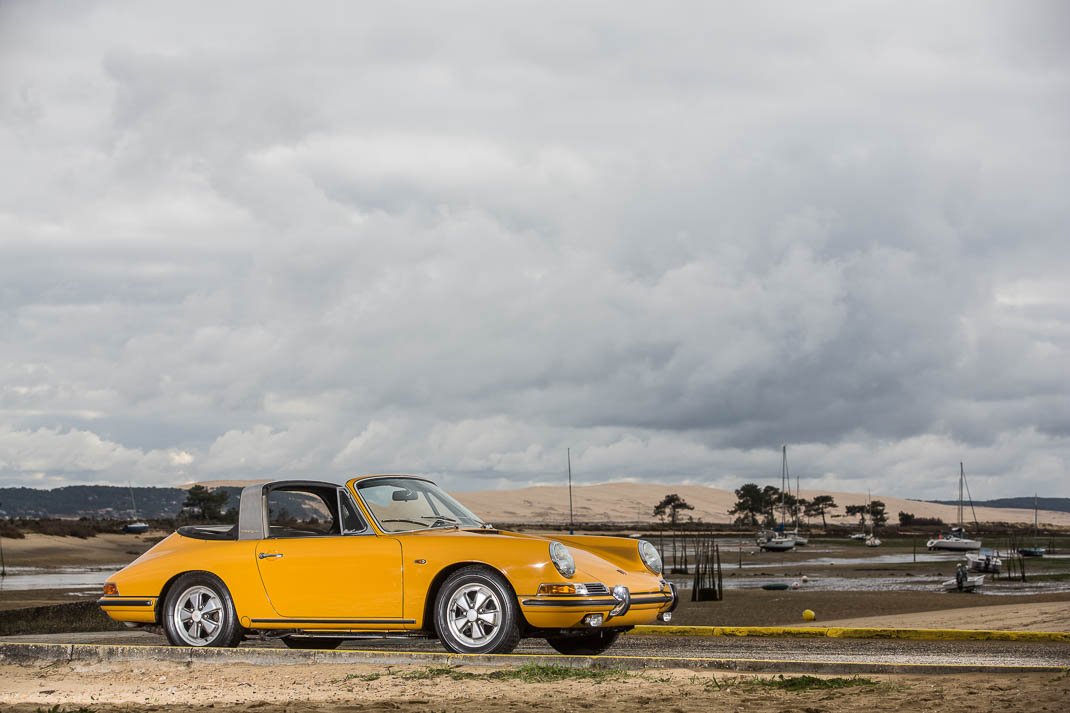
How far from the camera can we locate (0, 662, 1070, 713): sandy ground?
8.57m

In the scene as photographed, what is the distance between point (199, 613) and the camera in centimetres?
1247

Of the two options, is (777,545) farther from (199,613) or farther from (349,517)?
(349,517)

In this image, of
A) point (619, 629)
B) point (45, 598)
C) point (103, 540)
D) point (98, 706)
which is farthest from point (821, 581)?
point (103, 540)

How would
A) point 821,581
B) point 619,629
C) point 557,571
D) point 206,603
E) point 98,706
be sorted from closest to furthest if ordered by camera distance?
point 98,706, point 557,571, point 619,629, point 206,603, point 821,581

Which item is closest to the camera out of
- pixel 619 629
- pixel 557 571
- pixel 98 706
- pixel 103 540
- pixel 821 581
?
pixel 98 706

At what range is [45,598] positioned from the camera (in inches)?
1500

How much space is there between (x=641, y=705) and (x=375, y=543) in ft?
12.0

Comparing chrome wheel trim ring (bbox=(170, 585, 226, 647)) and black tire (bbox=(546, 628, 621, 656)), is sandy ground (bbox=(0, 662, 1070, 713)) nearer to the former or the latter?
chrome wheel trim ring (bbox=(170, 585, 226, 647))

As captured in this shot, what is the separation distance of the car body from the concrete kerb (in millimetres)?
428

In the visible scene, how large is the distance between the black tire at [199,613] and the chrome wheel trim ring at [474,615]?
2499mm

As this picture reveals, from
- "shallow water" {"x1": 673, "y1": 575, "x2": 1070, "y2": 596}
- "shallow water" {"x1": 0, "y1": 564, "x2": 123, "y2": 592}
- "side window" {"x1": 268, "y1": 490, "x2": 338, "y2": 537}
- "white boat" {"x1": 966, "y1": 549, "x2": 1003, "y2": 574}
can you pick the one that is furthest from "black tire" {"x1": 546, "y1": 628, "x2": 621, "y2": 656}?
"white boat" {"x1": 966, "y1": 549, "x2": 1003, "y2": 574}

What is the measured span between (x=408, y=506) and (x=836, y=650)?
4379 millimetres

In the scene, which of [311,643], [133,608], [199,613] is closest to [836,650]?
[311,643]

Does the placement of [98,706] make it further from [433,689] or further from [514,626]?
[514,626]
